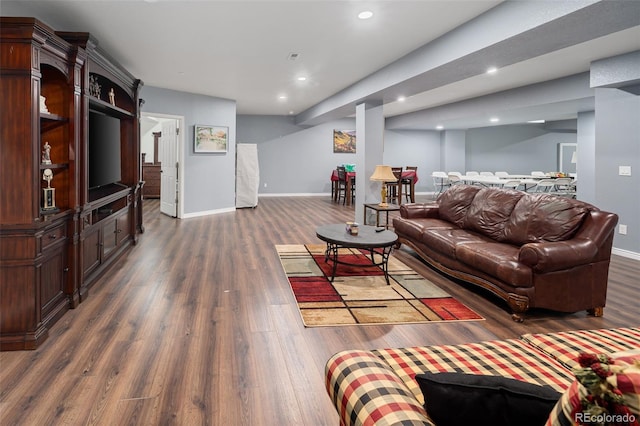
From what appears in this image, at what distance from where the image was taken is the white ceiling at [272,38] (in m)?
3.69

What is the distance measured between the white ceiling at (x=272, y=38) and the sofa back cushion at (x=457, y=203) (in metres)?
1.86

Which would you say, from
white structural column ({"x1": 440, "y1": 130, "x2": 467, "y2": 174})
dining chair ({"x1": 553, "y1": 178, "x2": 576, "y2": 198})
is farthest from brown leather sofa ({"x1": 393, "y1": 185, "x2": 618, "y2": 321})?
white structural column ({"x1": 440, "y1": 130, "x2": 467, "y2": 174})

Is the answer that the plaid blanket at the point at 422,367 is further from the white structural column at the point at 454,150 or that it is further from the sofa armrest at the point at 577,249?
the white structural column at the point at 454,150

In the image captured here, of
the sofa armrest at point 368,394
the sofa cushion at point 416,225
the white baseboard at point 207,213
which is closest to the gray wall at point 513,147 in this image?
the white baseboard at point 207,213

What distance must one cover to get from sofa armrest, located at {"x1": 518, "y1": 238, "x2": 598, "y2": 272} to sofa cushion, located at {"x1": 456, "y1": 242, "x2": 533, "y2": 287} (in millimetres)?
81

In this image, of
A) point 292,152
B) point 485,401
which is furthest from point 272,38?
point 292,152

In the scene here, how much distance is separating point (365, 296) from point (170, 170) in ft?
20.5

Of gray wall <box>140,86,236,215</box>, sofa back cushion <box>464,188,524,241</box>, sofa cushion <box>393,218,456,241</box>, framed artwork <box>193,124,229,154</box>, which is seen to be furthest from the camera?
framed artwork <box>193,124,229,154</box>

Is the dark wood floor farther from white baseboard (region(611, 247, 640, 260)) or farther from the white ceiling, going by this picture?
the white ceiling

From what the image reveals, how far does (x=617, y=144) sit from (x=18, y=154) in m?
6.54

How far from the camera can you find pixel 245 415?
1.99 metres

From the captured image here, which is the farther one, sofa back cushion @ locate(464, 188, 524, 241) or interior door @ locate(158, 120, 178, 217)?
interior door @ locate(158, 120, 178, 217)

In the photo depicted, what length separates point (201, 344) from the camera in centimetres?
275

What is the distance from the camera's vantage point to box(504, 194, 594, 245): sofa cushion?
3.48m
